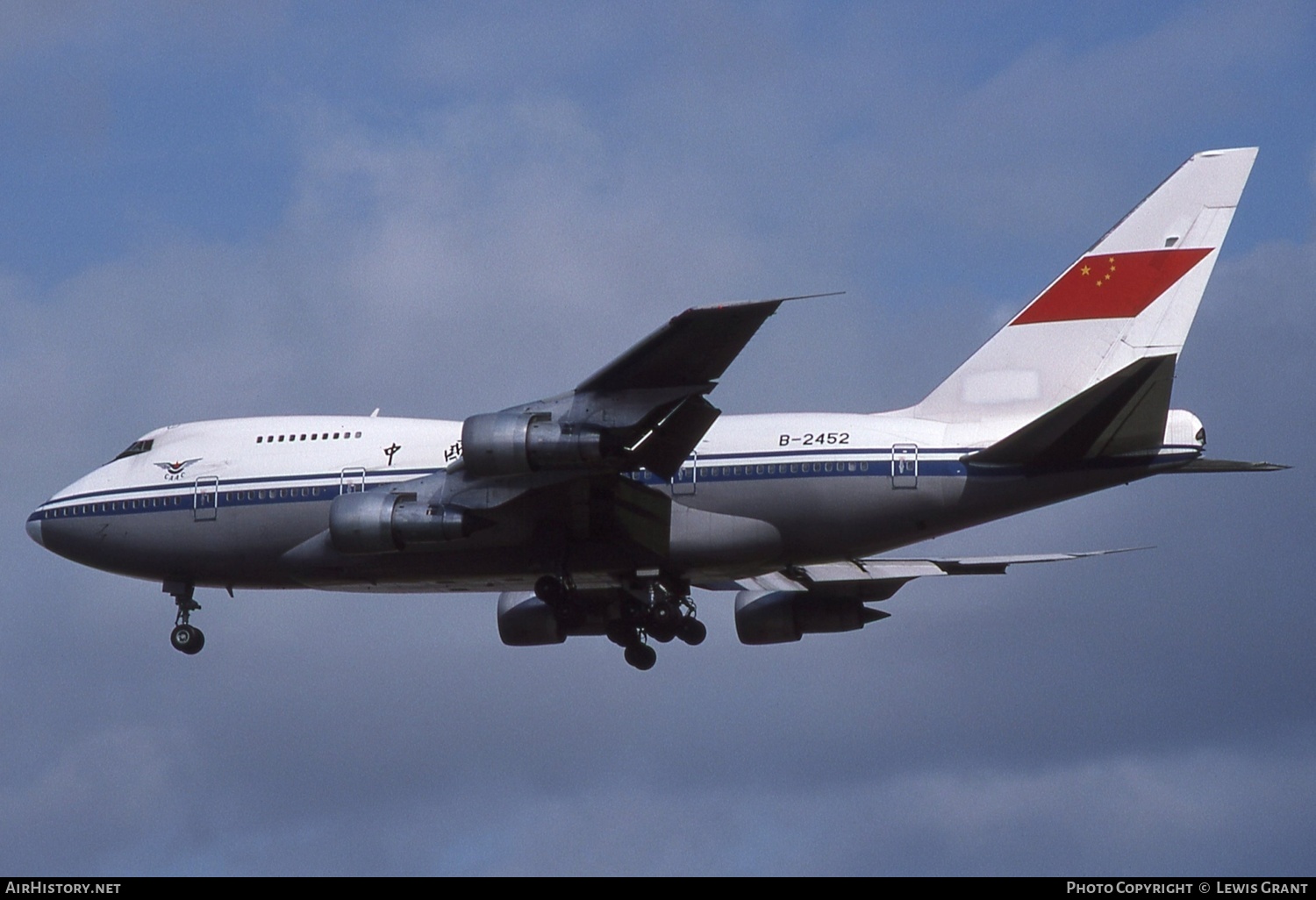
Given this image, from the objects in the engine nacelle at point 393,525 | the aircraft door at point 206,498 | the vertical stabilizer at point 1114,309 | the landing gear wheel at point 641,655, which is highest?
the vertical stabilizer at point 1114,309

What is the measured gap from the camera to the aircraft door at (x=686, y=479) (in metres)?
40.5

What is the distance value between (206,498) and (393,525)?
232 inches

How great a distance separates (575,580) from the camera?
42.8 m

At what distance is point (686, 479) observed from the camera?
4056 cm

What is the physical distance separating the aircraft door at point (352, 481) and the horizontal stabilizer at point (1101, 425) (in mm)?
12089

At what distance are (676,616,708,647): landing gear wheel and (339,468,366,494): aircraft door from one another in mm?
6895

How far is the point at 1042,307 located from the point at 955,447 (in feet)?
14.7

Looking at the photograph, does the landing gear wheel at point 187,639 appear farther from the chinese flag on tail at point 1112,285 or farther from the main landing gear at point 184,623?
the chinese flag on tail at point 1112,285

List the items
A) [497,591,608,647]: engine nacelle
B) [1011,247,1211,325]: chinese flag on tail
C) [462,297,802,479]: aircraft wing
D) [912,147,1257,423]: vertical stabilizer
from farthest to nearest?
[497,591,608,647]: engine nacelle, [1011,247,1211,325]: chinese flag on tail, [912,147,1257,423]: vertical stabilizer, [462,297,802,479]: aircraft wing

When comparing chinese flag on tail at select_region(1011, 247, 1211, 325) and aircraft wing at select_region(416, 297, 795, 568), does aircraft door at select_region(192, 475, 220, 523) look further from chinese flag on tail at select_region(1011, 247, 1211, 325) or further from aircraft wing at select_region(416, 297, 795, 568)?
chinese flag on tail at select_region(1011, 247, 1211, 325)

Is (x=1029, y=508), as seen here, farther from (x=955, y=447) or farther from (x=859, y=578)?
(x=859, y=578)

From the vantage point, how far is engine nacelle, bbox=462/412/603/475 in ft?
121

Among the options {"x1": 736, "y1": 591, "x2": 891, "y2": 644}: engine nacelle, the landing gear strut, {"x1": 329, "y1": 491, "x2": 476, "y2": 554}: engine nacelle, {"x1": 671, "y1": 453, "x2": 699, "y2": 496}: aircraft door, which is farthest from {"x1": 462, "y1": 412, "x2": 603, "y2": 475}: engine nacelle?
{"x1": 736, "y1": 591, "x2": 891, "y2": 644}: engine nacelle

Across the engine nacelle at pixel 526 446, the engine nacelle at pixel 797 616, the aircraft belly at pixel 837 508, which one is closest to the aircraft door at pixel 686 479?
the aircraft belly at pixel 837 508
